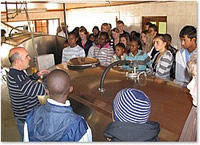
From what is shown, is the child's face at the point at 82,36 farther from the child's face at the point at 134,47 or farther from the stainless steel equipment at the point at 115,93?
the stainless steel equipment at the point at 115,93

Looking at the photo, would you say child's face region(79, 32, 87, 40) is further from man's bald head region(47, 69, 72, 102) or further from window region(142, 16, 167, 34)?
man's bald head region(47, 69, 72, 102)

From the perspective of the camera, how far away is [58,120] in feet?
4.05

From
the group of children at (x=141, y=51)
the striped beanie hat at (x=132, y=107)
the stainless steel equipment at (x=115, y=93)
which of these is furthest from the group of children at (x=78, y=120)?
the group of children at (x=141, y=51)

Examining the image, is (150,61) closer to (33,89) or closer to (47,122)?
(33,89)

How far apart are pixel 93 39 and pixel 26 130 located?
340 cm

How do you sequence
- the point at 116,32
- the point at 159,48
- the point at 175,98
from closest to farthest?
the point at 175,98, the point at 159,48, the point at 116,32

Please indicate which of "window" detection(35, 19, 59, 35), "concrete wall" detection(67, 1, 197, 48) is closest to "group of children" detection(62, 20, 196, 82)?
"concrete wall" detection(67, 1, 197, 48)

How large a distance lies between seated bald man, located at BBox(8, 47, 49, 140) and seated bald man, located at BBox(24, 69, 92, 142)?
53 cm

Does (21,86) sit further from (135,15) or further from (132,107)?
(135,15)

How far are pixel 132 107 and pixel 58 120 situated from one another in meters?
0.41

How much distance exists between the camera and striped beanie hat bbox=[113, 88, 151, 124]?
1.00 meters

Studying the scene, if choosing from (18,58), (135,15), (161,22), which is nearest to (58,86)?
(18,58)

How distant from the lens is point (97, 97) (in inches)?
71.1

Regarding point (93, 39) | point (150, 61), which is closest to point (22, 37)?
point (93, 39)
